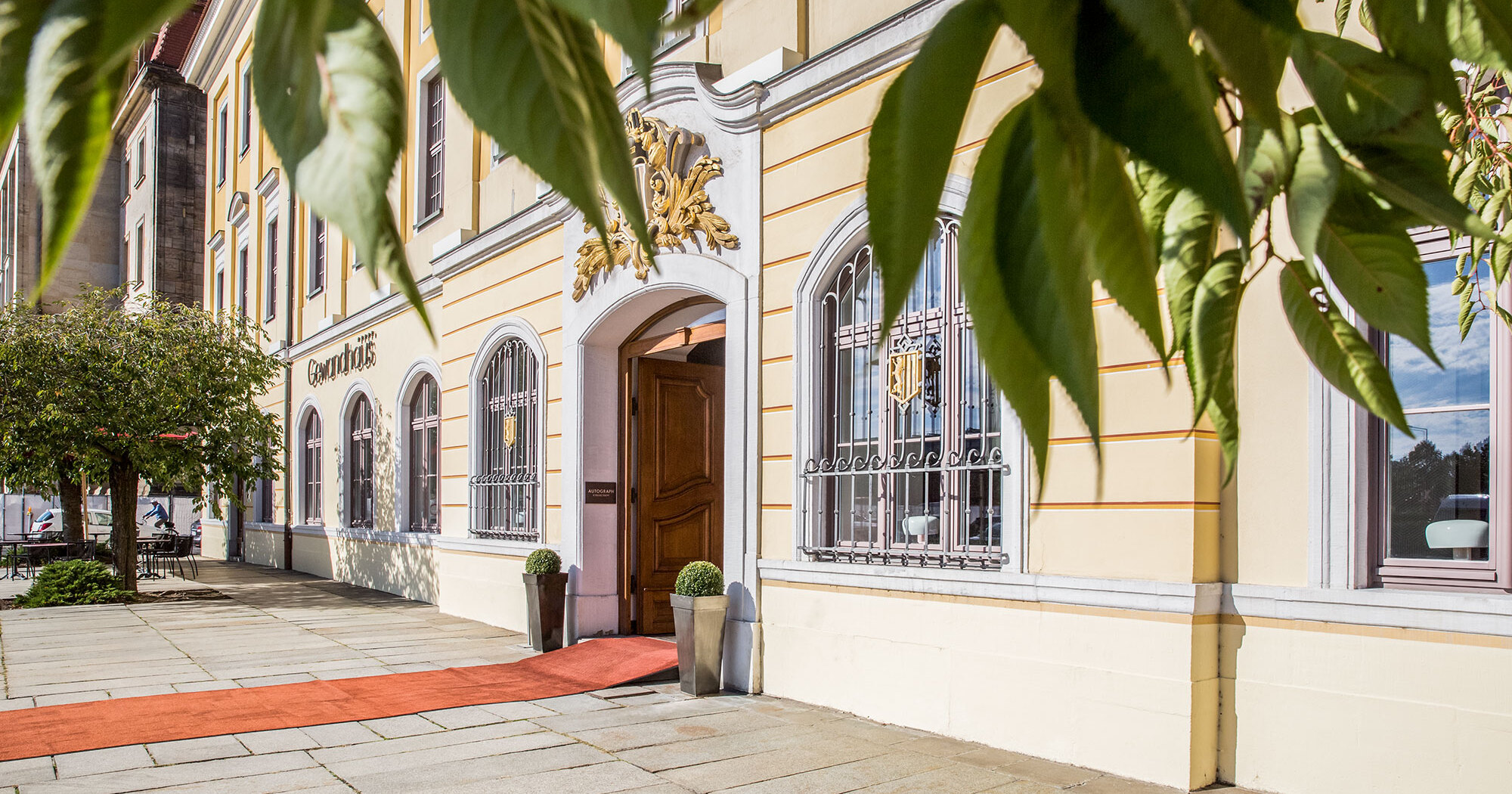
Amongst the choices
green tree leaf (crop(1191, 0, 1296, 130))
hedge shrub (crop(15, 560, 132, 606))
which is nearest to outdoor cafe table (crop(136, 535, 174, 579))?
hedge shrub (crop(15, 560, 132, 606))

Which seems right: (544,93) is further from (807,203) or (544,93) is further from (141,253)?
(141,253)

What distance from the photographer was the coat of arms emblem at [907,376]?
6637mm

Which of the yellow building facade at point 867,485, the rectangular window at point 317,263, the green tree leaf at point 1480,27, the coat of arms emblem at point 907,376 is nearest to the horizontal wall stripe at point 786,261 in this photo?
the yellow building facade at point 867,485

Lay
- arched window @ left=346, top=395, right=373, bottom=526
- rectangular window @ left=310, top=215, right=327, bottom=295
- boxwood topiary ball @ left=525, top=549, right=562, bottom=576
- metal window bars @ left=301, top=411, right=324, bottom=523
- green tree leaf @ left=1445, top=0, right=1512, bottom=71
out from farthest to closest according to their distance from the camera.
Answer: metal window bars @ left=301, top=411, right=324, bottom=523 → rectangular window @ left=310, top=215, right=327, bottom=295 → arched window @ left=346, top=395, right=373, bottom=526 → boxwood topiary ball @ left=525, top=549, right=562, bottom=576 → green tree leaf @ left=1445, top=0, right=1512, bottom=71

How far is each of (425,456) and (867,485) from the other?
840 centimetres

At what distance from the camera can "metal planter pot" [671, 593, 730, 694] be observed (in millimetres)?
7609

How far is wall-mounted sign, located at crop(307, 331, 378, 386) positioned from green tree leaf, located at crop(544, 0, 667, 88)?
15893mm

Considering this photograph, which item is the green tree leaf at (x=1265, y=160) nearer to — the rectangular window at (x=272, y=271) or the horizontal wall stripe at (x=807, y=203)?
the horizontal wall stripe at (x=807, y=203)

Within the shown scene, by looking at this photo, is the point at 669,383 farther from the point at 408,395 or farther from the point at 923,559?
the point at 408,395

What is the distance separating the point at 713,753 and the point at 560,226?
18.6 feet

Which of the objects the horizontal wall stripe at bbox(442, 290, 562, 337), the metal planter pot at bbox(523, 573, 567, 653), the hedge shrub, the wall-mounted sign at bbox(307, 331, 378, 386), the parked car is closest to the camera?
the metal planter pot at bbox(523, 573, 567, 653)

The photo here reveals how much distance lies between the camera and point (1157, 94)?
0.43m

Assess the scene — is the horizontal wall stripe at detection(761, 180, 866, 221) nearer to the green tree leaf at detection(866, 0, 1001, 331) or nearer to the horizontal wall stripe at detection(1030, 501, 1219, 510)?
the horizontal wall stripe at detection(1030, 501, 1219, 510)

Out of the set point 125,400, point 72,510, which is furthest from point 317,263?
point 72,510
